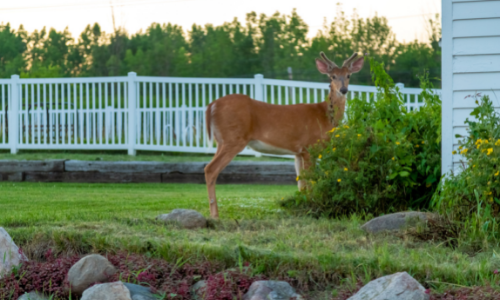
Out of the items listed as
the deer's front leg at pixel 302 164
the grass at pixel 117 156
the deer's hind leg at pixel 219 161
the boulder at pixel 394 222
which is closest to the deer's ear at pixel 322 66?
the deer's front leg at pixel 302 164

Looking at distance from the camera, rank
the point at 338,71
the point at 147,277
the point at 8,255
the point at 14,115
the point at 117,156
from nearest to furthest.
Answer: the point at 147,277 < the point at 8,255 < the point at 338,71 < the point at 117,156 < the point at 14,115

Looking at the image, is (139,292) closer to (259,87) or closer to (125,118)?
(259,87)

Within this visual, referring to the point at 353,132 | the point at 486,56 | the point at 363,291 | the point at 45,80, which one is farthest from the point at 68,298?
the point at 45,80

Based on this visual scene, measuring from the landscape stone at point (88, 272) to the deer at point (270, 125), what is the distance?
Answer: 7.07ft

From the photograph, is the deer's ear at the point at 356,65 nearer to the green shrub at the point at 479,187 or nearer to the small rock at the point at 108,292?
the green shrub at the point at 479,187

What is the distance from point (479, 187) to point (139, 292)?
2.59m

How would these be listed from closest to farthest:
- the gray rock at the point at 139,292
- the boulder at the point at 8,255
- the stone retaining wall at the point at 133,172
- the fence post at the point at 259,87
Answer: the gray rock at the point at 139,292, the boulder at the point at 8,255, the stone retaining wall at the point at 133,172, the fence post at the point at 259,87

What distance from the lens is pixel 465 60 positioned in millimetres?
5742

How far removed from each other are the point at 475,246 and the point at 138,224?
2.62 metres

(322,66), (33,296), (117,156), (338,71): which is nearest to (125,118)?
(117,156)

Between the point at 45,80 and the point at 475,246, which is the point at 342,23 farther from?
the point at 475,246

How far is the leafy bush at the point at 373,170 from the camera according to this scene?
19.4 ft

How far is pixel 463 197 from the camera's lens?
4859 mm

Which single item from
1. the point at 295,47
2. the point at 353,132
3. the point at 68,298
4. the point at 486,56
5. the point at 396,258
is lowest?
the point at 68,298
